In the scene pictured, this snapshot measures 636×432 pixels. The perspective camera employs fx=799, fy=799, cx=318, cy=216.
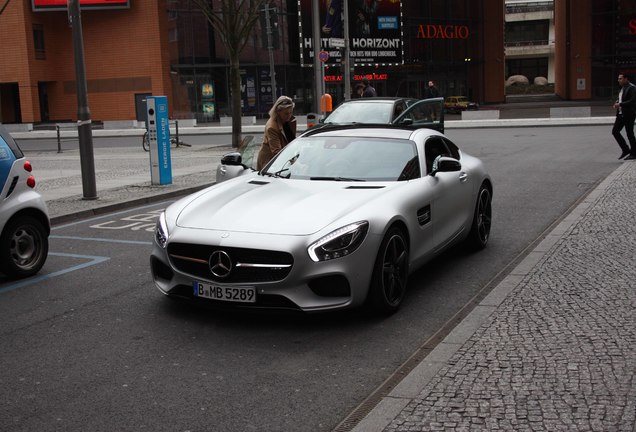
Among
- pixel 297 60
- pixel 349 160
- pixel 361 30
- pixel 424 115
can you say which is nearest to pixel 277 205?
pixel 349 160

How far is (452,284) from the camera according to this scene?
281 inches

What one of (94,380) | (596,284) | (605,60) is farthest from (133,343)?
(605,60)

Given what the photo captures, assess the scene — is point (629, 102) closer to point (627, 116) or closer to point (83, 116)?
point (627, 116)

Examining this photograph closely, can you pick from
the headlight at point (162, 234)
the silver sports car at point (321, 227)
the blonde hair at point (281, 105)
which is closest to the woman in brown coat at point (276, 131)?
the blonde hair at point (281, 105)

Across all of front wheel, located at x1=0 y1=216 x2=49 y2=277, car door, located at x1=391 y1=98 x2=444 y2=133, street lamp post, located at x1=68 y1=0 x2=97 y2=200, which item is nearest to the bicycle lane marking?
front wheel, located at x1=0 y1=216 x2=49 y2=277

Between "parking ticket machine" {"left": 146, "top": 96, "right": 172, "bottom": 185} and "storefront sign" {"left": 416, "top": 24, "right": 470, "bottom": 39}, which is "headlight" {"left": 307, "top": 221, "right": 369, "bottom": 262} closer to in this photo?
"parking ticket machine" {"left": 146, "top": 96, "right": 172, "bottom": 185}

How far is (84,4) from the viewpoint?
161 ft

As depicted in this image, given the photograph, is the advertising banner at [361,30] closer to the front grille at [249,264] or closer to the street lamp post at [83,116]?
the street lamp post at [83,116]

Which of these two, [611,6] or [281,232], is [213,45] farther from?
[281,232]

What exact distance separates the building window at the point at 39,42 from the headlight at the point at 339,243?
50506 millimetres

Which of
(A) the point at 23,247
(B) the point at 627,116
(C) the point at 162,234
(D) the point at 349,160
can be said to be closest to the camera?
(C) the point at 162,234

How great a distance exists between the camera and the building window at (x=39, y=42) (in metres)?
51.6

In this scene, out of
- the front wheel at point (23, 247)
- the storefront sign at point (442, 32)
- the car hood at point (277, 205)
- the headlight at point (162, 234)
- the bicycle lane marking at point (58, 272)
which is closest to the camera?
the car hood at point (277, 205)

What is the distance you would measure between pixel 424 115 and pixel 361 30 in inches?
1449
